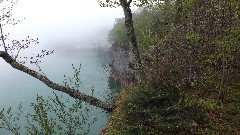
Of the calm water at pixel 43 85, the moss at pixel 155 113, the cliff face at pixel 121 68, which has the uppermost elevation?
the cliff face at pixel 121 68

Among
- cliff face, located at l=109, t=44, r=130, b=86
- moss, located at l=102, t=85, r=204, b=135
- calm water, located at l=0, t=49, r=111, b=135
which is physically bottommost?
calm water, located at l=0, t=49, r=111, b=135

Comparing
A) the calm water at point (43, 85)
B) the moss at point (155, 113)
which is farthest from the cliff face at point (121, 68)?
the moss at point (155, 113)

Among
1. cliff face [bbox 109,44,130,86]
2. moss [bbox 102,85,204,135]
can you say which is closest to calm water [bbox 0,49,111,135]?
cliff face [bbox 109,44,130,86]

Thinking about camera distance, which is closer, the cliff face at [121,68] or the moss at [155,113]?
the moss at [155,113]

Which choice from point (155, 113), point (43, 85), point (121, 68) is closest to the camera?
point (155, 113)

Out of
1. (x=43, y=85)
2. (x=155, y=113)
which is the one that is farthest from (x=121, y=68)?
(x=43, y=85)

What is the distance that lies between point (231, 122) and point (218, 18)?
497 centimetres

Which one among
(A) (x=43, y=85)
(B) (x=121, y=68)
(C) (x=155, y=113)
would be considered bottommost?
(A) (x=43, y=85)

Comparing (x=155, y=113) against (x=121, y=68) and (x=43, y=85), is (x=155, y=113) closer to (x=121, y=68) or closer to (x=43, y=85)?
(x=121, y=68)

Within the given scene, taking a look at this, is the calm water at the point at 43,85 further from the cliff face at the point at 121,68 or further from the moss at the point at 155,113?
the moss at the point at 155,113

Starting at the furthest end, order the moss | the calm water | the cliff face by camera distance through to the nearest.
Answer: the calm water → the cliff face → the moss

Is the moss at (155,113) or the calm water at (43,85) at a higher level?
the moss at (155,113)

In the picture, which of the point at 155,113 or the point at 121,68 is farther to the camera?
the point at 121,68

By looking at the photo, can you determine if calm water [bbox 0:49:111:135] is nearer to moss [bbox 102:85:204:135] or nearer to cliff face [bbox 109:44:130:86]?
cliff face [bbox 109:44:130:86]
